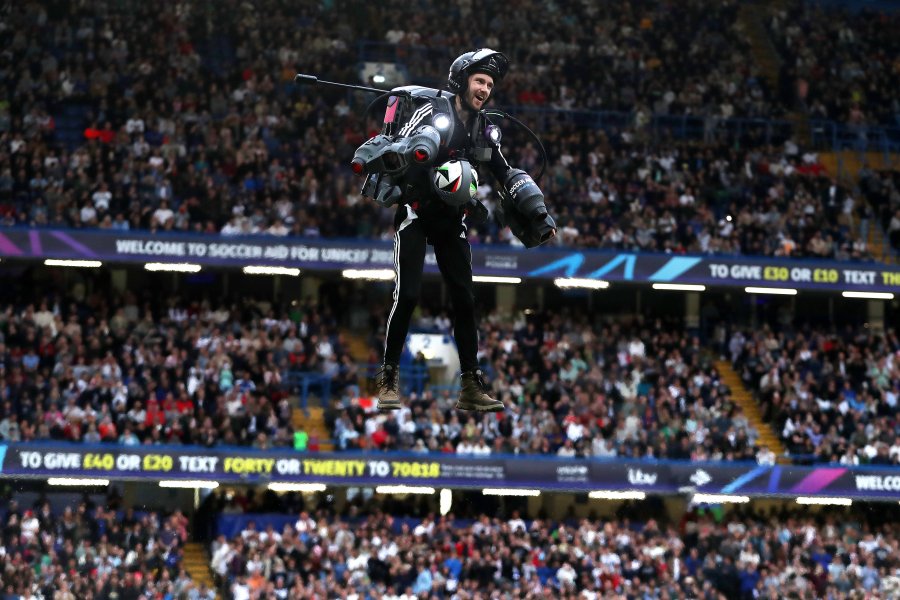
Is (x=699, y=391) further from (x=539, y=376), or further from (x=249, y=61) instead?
(x=249, y=61)

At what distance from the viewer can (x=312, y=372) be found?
31.4 m

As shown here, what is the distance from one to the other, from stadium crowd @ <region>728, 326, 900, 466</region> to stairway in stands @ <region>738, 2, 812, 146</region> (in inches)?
238

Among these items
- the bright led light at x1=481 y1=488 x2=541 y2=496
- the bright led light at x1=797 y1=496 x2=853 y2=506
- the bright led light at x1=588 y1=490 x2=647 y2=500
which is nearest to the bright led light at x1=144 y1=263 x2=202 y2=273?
the bright led light at x1=481 y1=488 x2=541 y2=496

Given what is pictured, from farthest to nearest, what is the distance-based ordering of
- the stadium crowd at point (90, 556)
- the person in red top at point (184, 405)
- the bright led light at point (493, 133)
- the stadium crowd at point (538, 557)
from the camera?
the person in red top at point (184, 405) < the stadium crowd at point (538, 557) < the stadium crowd at point (90, 556) < the bright led light at point (493, 133)

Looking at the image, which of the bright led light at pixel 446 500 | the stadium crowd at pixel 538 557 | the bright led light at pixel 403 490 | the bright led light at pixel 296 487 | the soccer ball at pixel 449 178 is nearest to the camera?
the soccer ball at pixel 449 178

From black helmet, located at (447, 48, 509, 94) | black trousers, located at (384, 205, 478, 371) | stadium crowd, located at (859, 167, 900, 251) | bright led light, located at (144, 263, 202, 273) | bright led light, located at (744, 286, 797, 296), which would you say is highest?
stadium crowd, located at (859, 167, 900, 251)

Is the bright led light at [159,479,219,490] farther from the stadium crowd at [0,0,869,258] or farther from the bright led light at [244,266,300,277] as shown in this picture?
the stadium crowd at [0,0,869,258]

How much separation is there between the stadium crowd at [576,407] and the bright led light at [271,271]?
355cm

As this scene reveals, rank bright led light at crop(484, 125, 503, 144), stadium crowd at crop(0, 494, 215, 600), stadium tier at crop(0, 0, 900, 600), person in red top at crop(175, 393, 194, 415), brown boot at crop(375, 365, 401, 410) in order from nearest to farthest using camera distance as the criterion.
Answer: bright led light at crop(484, 125, 503, 144)
brown boot at crop(375, 365, 401, 410)
stadium crowd at crop(0, 494, 215, 600)
stadium tier at crop(0, 0, 900, 600)
person in red top at crop(175, 393, 194, 415)

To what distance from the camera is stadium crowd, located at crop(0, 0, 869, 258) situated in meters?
32.2

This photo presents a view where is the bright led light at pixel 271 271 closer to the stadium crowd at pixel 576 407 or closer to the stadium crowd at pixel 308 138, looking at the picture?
the stadium crowd at pixel 308 138

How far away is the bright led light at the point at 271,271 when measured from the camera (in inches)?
1281

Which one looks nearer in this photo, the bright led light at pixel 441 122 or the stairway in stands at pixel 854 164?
the bright led light at pixel 441 122

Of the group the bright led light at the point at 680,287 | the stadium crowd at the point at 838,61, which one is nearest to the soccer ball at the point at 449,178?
the bright led light at the point at 680,287
